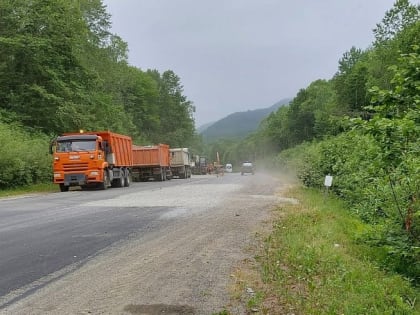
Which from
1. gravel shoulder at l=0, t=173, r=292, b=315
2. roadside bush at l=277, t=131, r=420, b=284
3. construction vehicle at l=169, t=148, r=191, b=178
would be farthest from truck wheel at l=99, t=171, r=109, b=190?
construction vehicle at l=169, t=148, r=191, b=178

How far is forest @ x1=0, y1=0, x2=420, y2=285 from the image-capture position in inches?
297

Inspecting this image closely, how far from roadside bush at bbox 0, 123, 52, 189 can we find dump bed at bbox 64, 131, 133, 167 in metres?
2.81

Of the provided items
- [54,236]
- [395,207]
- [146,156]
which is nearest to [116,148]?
[146,156]

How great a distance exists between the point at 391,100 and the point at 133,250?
490 cm

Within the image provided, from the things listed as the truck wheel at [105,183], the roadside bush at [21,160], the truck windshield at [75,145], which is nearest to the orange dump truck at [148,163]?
the roadside bush at [21,160]

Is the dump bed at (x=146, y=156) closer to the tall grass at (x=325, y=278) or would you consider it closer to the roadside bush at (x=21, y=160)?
the roadside bush at (x=21, y=160)

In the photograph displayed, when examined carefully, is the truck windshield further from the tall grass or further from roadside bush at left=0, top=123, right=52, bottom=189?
the tall grass

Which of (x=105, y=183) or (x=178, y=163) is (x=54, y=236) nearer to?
(x=105, y=183)

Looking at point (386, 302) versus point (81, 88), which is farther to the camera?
point (81, 88)

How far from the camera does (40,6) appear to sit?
37125mm

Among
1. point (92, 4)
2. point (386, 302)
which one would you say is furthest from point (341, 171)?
point (92, 4)

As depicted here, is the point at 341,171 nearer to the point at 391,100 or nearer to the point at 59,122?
the point at 391,100

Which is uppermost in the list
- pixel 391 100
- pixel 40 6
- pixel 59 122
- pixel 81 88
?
pixel 40 6

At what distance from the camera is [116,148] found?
30.9 metres
